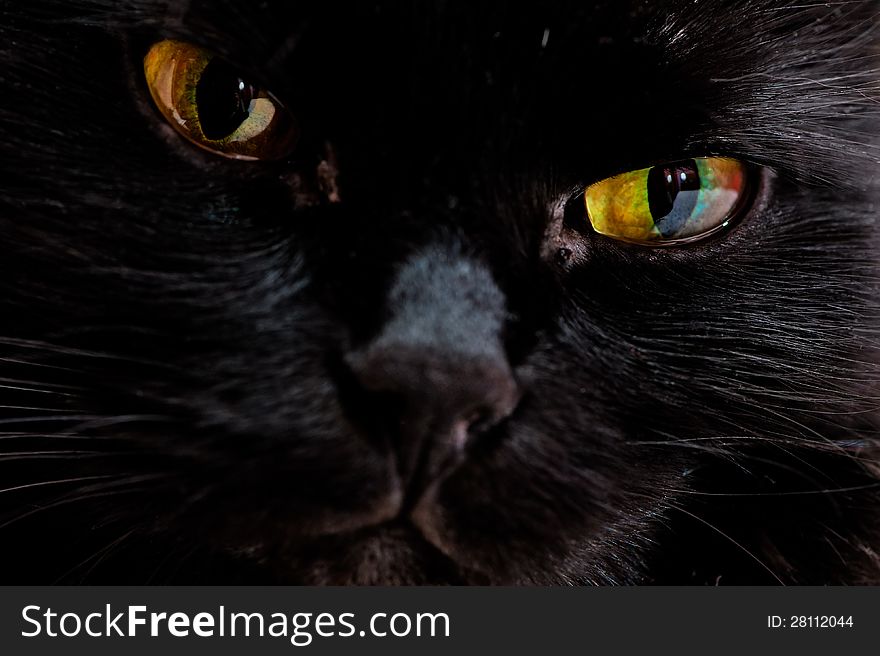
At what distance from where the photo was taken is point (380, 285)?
1.04m

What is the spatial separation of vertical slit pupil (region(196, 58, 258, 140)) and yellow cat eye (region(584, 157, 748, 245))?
373 mm

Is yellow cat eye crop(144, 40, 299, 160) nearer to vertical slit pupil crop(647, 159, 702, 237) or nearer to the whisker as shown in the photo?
vertical slit pupil crop(647, 159, 702, 237)

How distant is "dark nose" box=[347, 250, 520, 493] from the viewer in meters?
1.00

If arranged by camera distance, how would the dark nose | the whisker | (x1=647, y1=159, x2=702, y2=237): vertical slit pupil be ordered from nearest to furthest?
the dark nose, (x1=647, y1=159, x2=702, y2=237): vertical slit pupil, the whisker

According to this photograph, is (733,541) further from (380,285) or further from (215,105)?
(215,105)

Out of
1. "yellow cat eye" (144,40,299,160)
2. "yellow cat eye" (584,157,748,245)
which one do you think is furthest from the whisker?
"yellow cat eye" (144,40,299,160)

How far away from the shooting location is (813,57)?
1.26 m

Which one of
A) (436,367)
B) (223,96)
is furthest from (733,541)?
(223,96)

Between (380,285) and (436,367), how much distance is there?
100mm

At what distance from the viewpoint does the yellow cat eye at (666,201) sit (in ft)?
3.93

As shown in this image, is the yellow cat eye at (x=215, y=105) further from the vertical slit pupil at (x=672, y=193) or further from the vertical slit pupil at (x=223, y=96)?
the vertical slit pupil at (x=672, y=193)

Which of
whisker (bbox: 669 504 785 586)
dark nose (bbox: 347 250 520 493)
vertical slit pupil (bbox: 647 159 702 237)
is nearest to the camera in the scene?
dark nose (bbox: 347 250 520 493)

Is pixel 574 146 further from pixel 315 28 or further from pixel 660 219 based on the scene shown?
pixel 315 28

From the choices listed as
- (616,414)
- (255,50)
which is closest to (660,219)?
(616,414)
